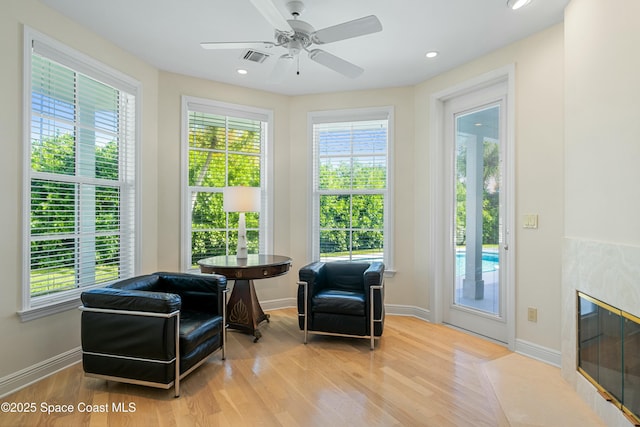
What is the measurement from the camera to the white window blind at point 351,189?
4344mm

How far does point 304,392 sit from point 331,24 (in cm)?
277

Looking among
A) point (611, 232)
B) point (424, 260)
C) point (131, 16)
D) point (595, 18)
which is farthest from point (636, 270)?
point (131, 16)

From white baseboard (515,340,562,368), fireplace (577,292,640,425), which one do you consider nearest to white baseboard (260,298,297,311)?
white baseboard (515,340,562,368)

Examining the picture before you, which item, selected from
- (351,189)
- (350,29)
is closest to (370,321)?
(351,189)

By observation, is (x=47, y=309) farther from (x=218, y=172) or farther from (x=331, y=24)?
(x=331, y=24)

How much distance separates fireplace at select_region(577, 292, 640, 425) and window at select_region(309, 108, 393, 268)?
7.12ft

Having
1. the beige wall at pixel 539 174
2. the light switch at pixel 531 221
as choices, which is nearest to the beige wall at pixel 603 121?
the beige wall at pixel 539 174

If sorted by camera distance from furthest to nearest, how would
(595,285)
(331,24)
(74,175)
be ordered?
(74,175)
(331,24)
(595,285)

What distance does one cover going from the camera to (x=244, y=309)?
3529 millimetres

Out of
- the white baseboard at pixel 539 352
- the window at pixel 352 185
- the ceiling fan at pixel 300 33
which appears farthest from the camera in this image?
the window at pixel 352 185

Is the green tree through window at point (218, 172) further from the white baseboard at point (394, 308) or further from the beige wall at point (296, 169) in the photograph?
the white baseboard at point (394, 308)

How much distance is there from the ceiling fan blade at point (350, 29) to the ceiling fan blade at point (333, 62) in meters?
0.20

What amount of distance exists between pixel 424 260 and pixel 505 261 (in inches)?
35.8

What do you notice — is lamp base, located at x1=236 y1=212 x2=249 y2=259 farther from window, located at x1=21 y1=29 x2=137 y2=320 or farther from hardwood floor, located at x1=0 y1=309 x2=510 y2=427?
window, located at x1=21 y1=29 x2=137 y2=320
